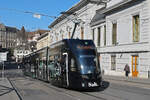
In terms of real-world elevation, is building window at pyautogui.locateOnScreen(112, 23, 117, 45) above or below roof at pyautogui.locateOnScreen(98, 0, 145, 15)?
below

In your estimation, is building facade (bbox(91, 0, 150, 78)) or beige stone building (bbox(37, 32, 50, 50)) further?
beige stone building (bbox(37, 32, 50, 50))

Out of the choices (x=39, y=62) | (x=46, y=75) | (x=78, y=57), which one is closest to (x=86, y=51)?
(x=78, y=57)

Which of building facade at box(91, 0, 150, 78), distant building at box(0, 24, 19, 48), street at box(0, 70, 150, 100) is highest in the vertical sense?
distant building at box(0, 24, 19, 48)

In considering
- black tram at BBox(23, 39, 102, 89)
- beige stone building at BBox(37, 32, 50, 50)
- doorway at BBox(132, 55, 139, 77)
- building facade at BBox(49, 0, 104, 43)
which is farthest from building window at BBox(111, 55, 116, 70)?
beige stone building at BBox(37, 32, 50, 50)

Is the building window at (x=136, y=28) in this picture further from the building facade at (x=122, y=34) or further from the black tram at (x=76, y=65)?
the black tram at (x=76, y=65)

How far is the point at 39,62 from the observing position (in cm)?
2233

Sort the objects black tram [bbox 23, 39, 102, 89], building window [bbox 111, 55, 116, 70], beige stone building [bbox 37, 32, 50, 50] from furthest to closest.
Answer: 1. beige stone building [bbox 37, 32, 50, 50]
2. building window [bbox 111, 55, 116, 70]
3. black tram [bbox 23, 39, 102, 89]

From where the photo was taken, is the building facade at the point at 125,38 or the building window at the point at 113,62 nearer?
the building facade at the point at 125,38

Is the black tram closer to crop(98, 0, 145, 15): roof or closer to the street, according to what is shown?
the street

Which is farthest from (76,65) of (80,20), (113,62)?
(80,20)

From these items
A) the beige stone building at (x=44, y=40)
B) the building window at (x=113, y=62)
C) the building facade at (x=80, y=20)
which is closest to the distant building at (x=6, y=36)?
the beige stone building at (x=44, y=40)

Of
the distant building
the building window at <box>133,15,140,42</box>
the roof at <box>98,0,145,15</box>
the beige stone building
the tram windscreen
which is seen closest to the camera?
the tram windscreen

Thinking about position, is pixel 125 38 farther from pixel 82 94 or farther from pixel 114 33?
pixel 82 94

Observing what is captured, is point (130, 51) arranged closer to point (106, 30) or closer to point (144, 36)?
point (144, 36)
